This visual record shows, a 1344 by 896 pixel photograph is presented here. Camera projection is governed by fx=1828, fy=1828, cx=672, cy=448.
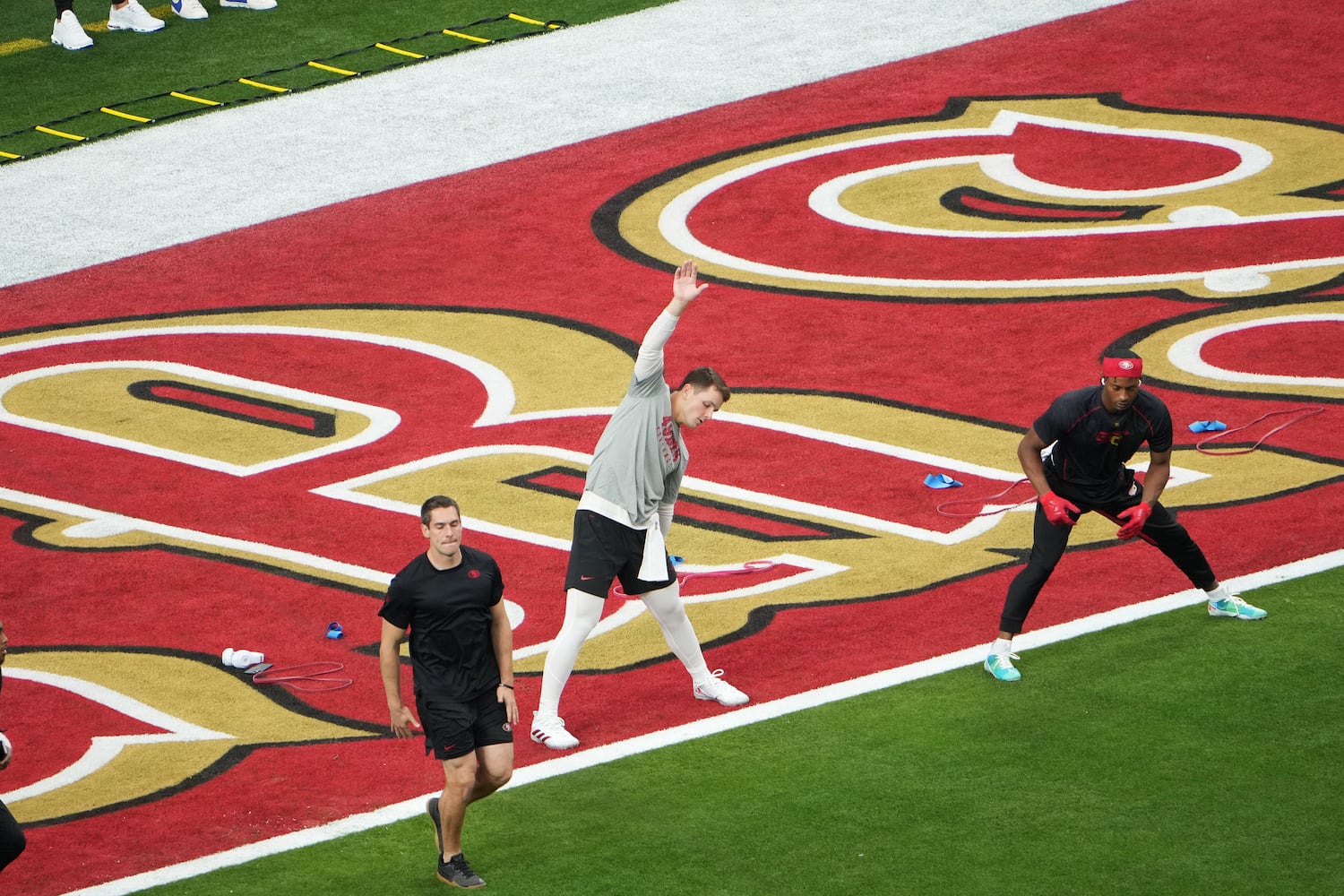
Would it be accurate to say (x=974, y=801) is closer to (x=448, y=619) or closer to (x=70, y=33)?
(x=448, y=619)

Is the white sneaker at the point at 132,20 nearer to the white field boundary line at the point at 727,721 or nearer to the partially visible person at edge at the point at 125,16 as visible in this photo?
the partially visible person at edge at the point at 125,16

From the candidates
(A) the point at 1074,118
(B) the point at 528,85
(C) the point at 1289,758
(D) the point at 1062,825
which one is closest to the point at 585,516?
(D) the point at 1062,825

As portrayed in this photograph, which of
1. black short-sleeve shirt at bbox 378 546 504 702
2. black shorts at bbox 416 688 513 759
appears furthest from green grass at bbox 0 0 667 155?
black shorts at bbox 416 688 513 759

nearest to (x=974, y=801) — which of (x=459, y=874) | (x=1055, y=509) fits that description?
(x=1055, y=509)

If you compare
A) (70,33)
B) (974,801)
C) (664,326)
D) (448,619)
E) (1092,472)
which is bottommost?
(974,801)

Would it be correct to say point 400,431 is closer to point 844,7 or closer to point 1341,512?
point 1341,512

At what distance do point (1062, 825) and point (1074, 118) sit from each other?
46.5 ft

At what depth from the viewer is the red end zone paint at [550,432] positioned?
1076 cm

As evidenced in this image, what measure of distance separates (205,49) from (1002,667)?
18.3m

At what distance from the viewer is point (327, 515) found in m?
14.0

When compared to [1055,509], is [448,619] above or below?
above

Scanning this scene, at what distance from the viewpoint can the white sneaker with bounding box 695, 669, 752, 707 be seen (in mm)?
10672

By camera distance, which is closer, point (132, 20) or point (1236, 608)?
point (1236, 608)

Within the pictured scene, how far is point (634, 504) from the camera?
1009 centimetres
